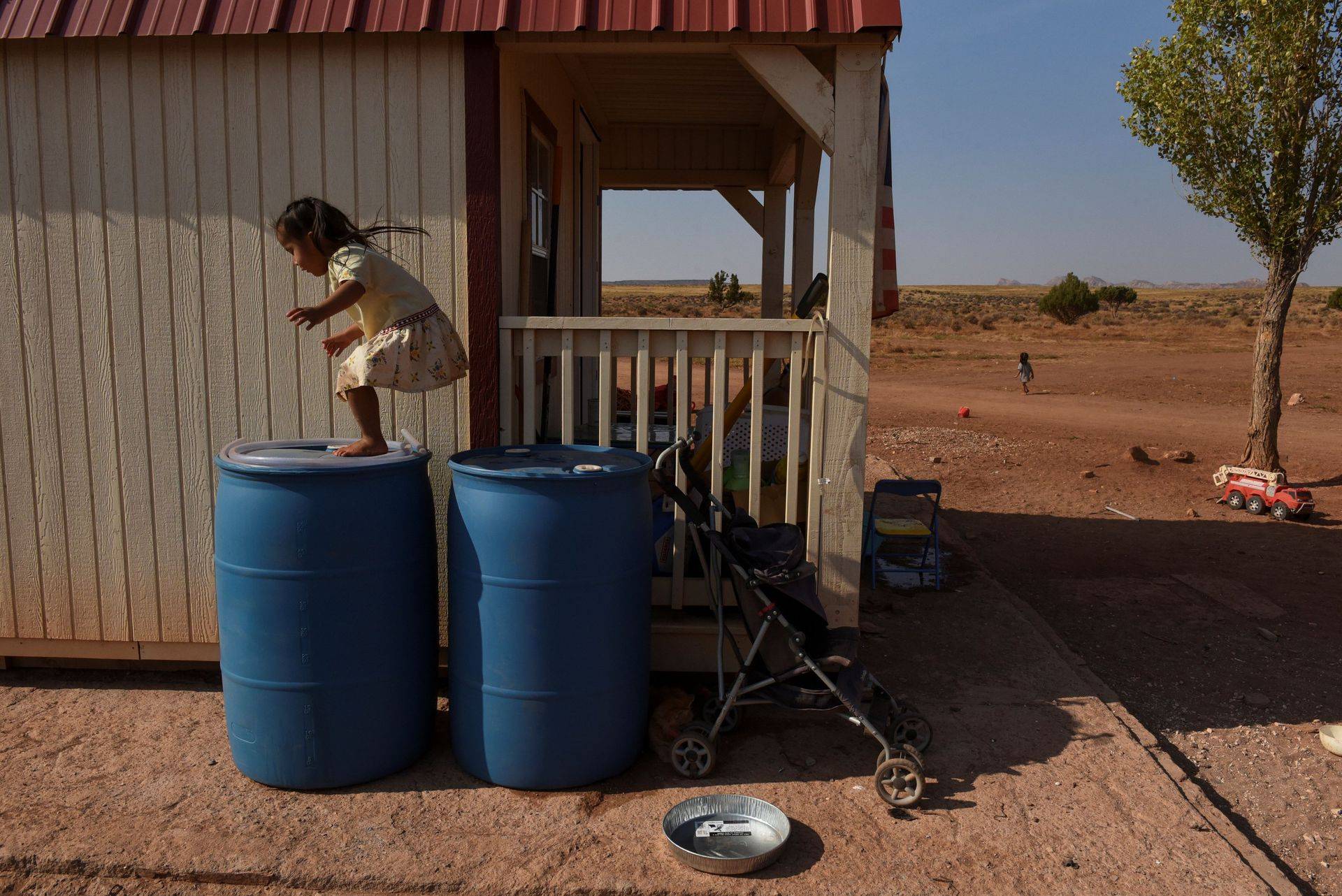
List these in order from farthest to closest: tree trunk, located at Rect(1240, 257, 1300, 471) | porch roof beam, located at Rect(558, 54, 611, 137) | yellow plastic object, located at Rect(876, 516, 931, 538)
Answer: tree trunk, located at Rect(1240, 257, 1300, 471), yellow plastic object, located at Rect(876, 516, 931, 538), porch roof beam, located at Rect(558, 54, 611, 137)

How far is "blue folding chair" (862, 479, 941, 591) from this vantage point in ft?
20.8

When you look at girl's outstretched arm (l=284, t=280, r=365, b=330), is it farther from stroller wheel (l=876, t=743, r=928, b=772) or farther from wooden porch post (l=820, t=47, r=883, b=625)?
stroller wheel (l=876, t=743, r=928, b=772)

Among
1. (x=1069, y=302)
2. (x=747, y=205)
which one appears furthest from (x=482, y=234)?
(x=1069, y=302)

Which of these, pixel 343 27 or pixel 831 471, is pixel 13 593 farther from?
pixel 831 471

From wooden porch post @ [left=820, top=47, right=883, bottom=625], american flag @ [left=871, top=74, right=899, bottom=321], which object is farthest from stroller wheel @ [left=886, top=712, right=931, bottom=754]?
american flag @ [left=871, top=74, right=899, bottom=321]

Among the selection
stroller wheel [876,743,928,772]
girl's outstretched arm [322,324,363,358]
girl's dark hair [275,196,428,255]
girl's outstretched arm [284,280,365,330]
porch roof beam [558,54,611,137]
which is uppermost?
porch roof beam [558,54,611,137]

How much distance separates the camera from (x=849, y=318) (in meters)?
4.09

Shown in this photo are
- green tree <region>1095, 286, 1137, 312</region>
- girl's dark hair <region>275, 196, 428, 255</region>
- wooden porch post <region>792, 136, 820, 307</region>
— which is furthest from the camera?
green tree <region>1095, 286, 1137, 312</region>

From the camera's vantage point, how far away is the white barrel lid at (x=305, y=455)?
3328 mm

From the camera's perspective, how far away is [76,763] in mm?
3705

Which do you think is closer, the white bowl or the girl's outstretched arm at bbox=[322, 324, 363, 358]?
the girl's outstretched arm at bbox=[322, 324, 363, 358]

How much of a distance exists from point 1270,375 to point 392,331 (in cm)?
1029

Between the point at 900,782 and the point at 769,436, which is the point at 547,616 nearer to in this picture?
the point at 900,782

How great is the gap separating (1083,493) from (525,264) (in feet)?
23.2
